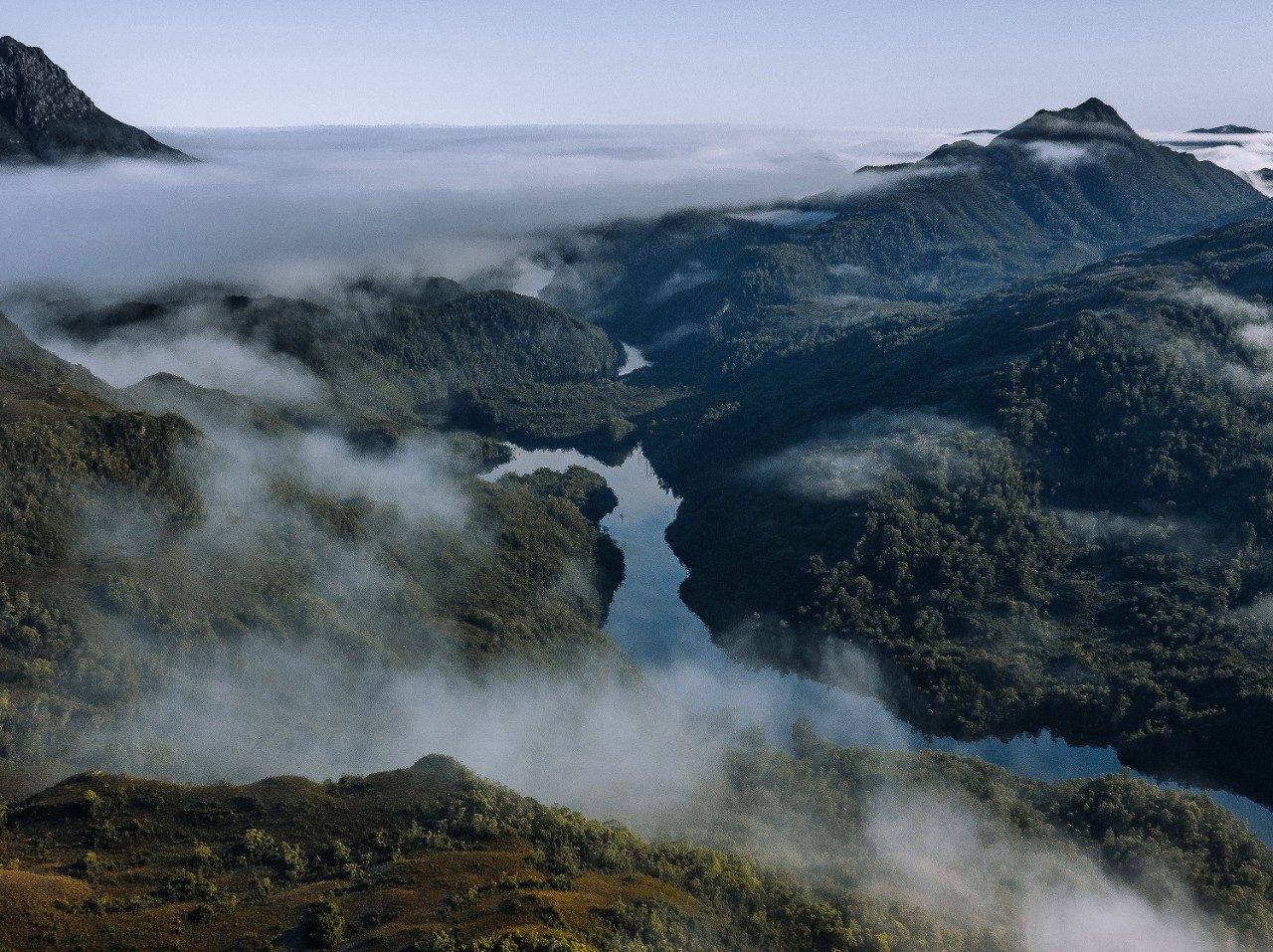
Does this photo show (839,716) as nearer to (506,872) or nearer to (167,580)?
(506,872)

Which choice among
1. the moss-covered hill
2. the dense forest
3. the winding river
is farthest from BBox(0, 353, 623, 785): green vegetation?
the moss-covered hill

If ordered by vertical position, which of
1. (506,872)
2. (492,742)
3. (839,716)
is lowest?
(839,716)

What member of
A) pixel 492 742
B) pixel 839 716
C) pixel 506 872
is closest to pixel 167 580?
pixel 492 742

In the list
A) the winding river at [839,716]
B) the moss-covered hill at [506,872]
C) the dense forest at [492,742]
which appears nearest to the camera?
the moss-covered hill at [506,872]

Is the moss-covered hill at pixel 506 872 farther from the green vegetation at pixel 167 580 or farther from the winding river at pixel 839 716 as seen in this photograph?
the green vegetation at pixel 167 580

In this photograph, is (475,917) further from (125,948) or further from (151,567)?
(151,567)

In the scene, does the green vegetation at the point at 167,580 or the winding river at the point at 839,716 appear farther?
the winding river at the point at 839,716

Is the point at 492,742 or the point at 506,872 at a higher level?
the point at 506,872

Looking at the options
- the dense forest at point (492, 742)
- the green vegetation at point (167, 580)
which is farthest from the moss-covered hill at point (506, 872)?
the green vegetation at point (167, 580)

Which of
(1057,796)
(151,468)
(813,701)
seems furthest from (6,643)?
(1057,796)

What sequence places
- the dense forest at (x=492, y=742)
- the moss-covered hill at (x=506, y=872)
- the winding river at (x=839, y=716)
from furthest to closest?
the winding river at (x=839, y=716) < the dense forest at (x=492, y=742) < the moss-covered hill at (x=506, y=872)

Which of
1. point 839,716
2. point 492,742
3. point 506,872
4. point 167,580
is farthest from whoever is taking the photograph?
point 839,716
